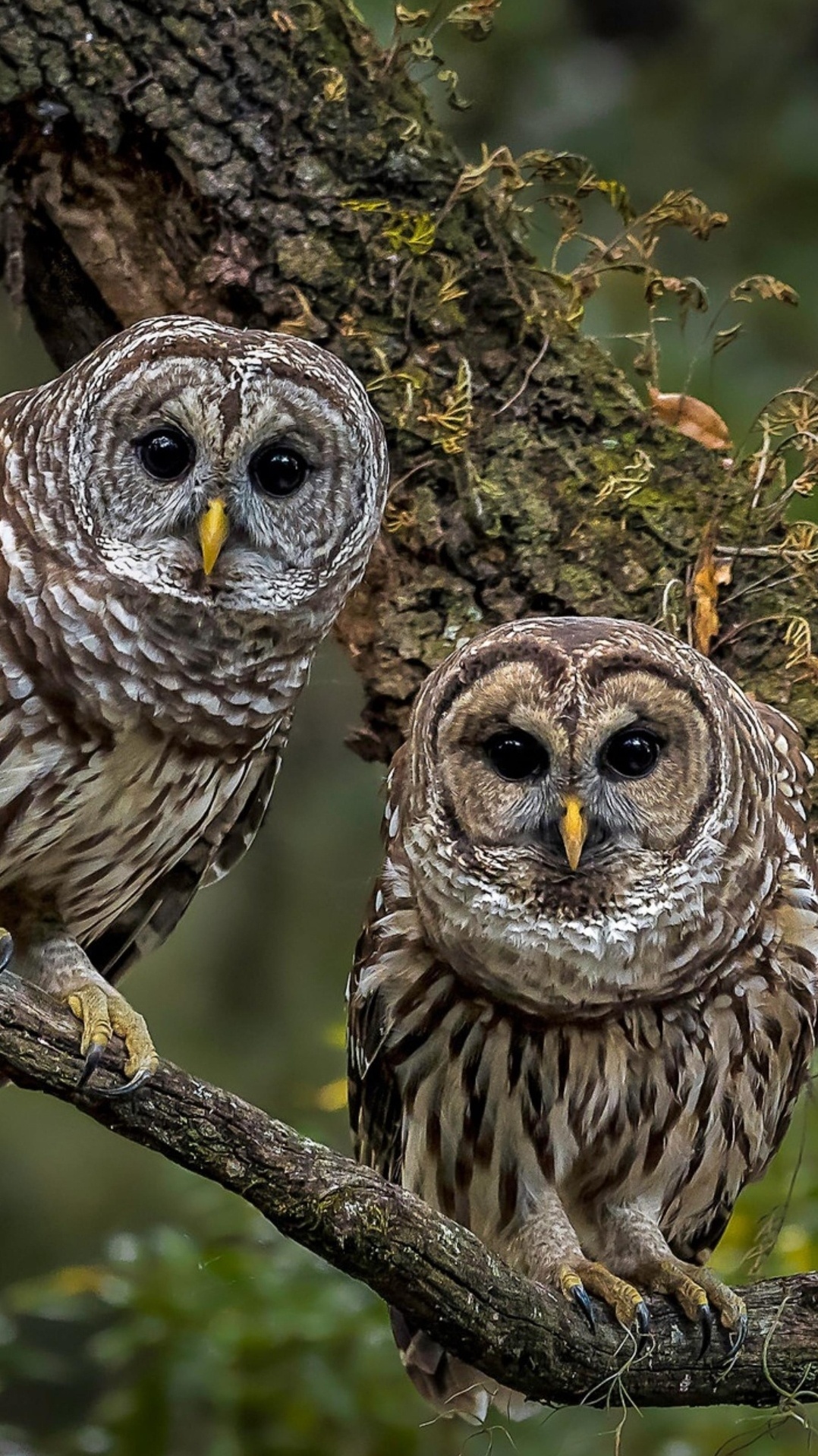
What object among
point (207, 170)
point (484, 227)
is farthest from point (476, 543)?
point (207, 170)

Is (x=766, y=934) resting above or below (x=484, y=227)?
below

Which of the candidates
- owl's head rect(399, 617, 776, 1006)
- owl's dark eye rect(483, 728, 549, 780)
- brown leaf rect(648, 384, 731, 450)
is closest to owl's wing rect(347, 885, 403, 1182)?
owl's head rect(399, 617, 776, 1006)

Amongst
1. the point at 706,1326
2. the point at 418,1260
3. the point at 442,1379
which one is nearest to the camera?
the point at 418,1260

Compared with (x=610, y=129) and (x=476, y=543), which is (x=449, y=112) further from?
(x=476, y=543)

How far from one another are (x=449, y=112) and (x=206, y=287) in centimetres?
194

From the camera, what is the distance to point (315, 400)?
294cm

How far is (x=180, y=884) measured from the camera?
3.59 meters

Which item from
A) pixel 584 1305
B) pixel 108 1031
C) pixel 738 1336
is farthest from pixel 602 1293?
pixel 108 1031

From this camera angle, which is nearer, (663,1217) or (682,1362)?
(682,1362)

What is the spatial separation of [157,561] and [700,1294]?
1.45 metres

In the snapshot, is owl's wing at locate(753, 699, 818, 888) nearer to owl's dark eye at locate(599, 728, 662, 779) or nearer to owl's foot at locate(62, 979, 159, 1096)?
owl's dark eye at locate(599, 728, 662, 779)

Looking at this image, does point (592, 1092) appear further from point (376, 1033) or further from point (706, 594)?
point (706, 594)

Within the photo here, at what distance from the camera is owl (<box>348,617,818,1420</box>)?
293cm

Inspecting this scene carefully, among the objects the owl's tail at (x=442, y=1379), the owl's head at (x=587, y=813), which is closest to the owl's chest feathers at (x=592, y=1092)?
the owl's head at (x=587, y=813)
